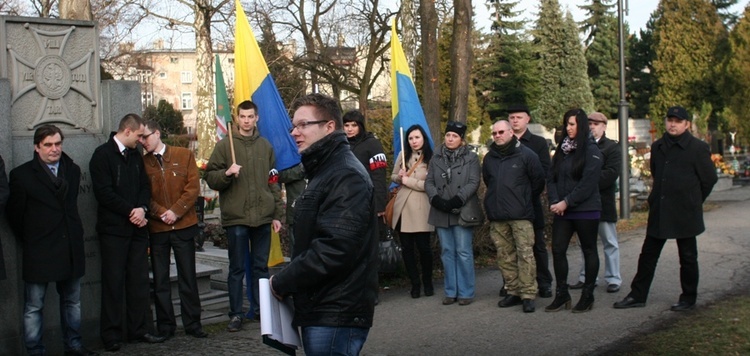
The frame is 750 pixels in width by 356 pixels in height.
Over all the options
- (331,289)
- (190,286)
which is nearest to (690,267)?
(190,286)

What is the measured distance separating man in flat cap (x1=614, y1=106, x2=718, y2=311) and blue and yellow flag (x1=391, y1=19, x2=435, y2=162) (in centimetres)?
279

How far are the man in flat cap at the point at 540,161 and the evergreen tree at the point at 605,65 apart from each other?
5541 cm

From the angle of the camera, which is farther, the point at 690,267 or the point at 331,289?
the point at 690,267

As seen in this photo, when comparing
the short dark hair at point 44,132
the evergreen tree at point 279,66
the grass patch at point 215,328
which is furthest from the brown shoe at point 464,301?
the evergreen tree at point 279,66

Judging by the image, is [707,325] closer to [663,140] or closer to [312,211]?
[663,140]

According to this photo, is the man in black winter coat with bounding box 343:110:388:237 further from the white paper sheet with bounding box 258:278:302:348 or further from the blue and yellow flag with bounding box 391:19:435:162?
the white paper sheet with bounding box 258:278:302:348

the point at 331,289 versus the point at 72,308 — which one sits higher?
the point at 331,289

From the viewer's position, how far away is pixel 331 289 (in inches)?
153

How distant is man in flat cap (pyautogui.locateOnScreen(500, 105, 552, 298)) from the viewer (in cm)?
877

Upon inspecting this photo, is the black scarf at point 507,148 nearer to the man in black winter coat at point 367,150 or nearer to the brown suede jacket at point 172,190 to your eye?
the man in black winter coat at point 367,150

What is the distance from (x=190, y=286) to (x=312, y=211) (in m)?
3.86

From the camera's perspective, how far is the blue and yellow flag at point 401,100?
971cm

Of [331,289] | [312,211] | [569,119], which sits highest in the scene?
[569,119]

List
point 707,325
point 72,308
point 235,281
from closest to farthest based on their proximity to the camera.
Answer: point 72,308 → point 707,325 → point 235,281
